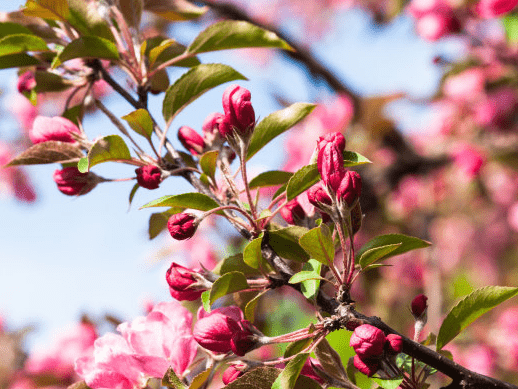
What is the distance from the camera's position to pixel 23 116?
3.03 meters

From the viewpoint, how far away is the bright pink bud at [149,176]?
2.59ft

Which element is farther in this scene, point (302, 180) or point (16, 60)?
point (16, 60)

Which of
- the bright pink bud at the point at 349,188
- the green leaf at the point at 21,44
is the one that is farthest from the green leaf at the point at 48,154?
the bright pink bud at the point at 349,188

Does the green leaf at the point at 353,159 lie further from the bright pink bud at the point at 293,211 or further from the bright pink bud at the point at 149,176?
the bright pink bud at the point at 149,176

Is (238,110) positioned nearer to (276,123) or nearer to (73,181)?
(276,123)

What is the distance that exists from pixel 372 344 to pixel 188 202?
0.30m

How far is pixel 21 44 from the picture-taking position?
92 centimetres

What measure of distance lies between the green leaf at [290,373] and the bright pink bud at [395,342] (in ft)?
0.34

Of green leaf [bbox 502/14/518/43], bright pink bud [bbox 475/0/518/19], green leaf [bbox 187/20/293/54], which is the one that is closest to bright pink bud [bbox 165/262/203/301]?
green leaf [bbox 187/20/293/54]

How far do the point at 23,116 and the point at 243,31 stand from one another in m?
2.46

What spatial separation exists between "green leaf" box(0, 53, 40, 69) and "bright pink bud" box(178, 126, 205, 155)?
34 centimetres

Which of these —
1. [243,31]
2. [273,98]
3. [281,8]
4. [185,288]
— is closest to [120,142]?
[185,288]

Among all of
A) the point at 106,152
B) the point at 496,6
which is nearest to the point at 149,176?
the point at 106,152

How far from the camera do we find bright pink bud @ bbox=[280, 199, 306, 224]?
0.82 metres
